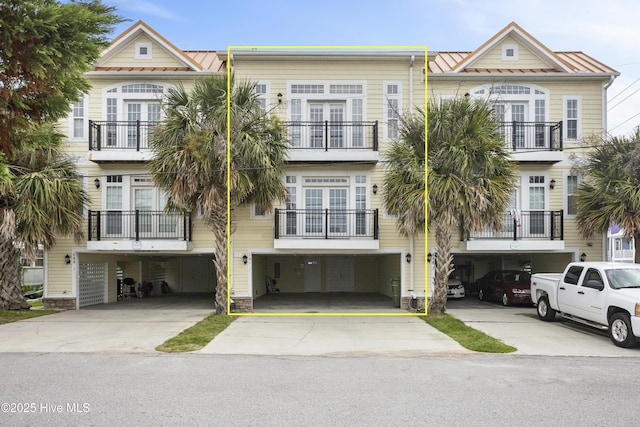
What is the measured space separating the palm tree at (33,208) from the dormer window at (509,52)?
606 inches

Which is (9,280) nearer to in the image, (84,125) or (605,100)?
(84,125)

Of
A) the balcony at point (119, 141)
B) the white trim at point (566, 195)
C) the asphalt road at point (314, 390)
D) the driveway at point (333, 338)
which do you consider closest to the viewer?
the asphalt road at point (314, 390)

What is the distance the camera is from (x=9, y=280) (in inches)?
673

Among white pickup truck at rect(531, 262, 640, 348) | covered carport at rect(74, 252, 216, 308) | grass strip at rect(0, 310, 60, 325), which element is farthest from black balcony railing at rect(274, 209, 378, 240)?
grass strip at rect(0, 310, 60, 325)

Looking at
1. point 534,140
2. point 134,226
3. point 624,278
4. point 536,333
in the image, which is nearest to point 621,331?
point 624,278

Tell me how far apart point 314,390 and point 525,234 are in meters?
12.9

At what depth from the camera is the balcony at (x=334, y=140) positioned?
17.5 meters

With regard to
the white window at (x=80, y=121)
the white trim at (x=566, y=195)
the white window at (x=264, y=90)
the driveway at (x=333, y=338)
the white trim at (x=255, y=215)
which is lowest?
the driveway at (x=333, y=338)

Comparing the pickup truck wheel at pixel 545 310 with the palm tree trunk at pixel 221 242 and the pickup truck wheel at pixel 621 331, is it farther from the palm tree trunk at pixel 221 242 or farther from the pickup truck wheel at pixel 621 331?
the palm tree trunk at pixel 221 242

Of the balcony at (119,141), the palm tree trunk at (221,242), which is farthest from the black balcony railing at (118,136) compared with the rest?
the palm tree trunk at (221,242)

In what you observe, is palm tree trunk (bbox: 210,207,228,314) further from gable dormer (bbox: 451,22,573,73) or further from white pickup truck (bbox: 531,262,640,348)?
gable dormer (bbox: 451,22,573,73)

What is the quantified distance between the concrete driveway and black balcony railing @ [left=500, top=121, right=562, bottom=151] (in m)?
12.0

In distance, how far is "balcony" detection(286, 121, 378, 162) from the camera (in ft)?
57.4

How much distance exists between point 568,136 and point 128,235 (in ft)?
51.7
